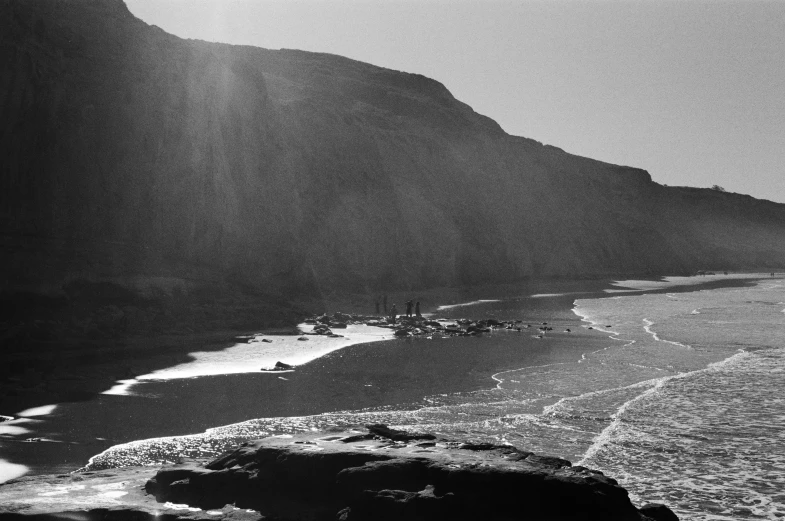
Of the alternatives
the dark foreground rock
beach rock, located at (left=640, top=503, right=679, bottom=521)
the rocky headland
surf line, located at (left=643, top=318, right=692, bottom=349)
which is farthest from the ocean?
the rocky headland

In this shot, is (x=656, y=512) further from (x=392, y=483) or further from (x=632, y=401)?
(x=632, y=401)

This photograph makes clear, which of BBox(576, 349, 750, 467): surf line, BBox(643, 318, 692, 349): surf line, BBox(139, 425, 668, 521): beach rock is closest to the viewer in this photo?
BBox(139, 425, 668, 521): beach rock

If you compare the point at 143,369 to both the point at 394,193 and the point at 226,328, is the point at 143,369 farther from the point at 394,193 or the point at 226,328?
the point at 394,193

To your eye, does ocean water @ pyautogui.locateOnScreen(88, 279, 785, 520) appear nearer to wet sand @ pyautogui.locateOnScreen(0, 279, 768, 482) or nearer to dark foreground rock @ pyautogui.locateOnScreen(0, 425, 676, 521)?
wet sand @ pyautogui.locateOnScreen(0, 279, 768, 482)

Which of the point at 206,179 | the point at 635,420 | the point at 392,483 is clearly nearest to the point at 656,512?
the point at 392,483

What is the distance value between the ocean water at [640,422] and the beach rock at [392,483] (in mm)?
3240

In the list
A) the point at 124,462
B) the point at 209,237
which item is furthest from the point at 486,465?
the point at 209,237

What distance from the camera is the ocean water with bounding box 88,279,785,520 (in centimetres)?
1225

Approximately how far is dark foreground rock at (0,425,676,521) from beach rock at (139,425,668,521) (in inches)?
0.4

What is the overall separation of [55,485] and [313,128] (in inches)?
2262

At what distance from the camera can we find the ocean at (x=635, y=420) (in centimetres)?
1234

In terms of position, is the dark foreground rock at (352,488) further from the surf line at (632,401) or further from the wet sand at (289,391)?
the surf line at (632,401)

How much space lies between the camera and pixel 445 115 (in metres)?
104

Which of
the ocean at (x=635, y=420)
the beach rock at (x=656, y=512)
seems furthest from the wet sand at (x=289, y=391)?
the beach rock at (x=656, y=512)
